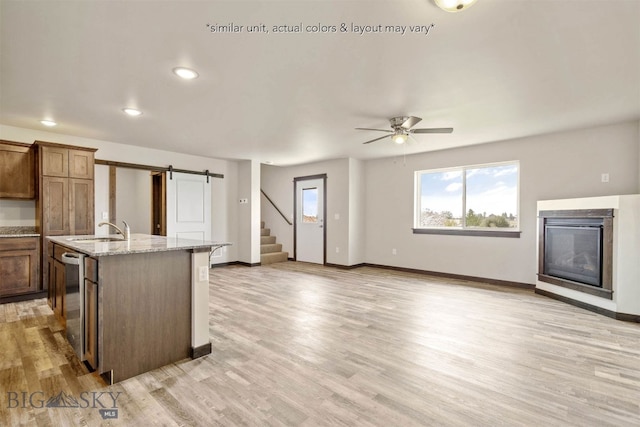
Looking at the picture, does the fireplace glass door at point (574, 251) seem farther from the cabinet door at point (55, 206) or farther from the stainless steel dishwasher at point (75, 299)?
the cabinet door at point (55, 206)

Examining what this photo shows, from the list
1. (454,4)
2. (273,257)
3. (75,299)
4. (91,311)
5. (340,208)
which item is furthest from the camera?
(273,257)

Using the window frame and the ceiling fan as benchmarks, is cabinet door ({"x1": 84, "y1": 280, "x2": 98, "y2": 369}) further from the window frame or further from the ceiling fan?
the window frame

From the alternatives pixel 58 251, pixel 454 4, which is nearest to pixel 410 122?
pixel 454 4

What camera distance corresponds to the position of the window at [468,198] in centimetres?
512

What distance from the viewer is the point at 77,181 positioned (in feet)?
14.6

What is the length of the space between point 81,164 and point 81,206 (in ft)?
2.00

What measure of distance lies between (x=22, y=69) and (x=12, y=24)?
743mm

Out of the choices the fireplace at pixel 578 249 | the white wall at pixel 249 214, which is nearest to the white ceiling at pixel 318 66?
the fireplace at pixel 578 249

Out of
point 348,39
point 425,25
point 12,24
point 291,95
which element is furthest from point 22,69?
point 425,25

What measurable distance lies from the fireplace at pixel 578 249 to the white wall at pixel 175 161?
5081mm

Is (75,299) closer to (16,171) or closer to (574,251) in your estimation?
(16,171)

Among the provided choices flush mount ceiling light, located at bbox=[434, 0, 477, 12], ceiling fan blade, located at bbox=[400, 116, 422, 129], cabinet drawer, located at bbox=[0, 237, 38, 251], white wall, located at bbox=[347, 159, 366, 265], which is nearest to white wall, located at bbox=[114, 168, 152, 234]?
cabinet drawer, located at bbox=[0, 237, 38, 251]

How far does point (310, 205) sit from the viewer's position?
7.49 m

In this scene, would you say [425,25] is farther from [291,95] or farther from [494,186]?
[494,186]
